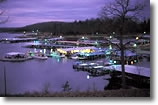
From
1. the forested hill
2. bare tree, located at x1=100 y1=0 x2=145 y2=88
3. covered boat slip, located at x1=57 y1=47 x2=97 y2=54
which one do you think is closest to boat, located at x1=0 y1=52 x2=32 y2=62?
the forested hill

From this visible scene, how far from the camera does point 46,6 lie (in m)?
3.11

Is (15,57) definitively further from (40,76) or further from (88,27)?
(88,27)

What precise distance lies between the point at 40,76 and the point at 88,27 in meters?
1.42

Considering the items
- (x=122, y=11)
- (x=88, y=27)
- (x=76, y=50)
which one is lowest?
(x=76, y=50)

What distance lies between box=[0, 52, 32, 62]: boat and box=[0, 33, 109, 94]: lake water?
67 mm

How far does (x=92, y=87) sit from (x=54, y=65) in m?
1.01

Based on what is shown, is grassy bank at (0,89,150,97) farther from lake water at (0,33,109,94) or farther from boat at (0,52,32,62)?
boat at (0,52,32,62)

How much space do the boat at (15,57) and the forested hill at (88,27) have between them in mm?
491

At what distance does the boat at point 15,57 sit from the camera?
124 inches

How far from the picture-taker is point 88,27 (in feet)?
10.9

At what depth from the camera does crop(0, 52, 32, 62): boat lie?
316cm

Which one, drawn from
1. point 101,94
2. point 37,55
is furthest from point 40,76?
point 101,94

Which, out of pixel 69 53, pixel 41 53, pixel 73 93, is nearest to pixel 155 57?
pixel 73 93

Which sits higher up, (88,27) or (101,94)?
(88,27)
